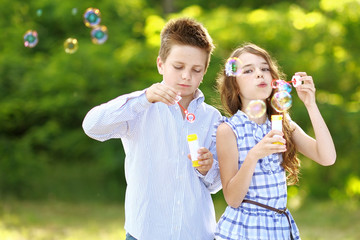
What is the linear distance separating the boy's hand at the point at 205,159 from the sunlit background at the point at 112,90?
14.7 ft

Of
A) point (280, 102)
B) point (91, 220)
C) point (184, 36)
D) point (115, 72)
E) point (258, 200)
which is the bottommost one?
point (258, 200)

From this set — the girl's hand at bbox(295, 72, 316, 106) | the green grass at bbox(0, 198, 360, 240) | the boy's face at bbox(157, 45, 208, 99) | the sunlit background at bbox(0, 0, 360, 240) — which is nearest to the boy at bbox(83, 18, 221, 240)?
the boy's face at bbox(157, 45, 208, 99)

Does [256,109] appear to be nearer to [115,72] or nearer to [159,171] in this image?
[159,171]

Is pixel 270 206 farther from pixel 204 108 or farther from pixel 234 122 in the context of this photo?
pixel 204 108

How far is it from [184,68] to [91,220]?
5719mm

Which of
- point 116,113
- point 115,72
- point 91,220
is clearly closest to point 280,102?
point 116,113

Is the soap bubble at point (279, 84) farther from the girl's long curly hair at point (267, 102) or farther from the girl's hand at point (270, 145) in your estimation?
the girl's hand at point (270, 145)

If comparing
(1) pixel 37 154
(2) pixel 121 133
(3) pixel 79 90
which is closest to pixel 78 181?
(1) pixel 37 154

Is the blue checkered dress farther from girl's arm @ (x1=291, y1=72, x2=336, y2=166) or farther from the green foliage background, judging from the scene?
the green foliage background

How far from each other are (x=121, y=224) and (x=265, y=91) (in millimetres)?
5317

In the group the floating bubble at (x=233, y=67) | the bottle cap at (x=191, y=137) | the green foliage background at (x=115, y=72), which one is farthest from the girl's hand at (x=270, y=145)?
the green foliage background at (x=115, y=72)

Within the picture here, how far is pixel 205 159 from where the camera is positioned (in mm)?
2117

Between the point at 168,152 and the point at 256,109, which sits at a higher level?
the point at 256,109

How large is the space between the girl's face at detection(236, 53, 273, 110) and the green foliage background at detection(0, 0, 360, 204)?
487 centimetres
